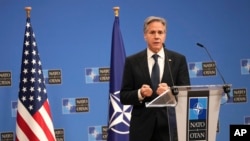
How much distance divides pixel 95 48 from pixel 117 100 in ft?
2.77

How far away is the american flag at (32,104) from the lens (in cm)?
459

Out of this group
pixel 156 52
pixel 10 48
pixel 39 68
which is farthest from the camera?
pixel 10 48

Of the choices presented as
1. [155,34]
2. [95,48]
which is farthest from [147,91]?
[95,48]

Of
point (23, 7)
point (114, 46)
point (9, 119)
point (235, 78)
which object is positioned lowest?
point (9, 119)

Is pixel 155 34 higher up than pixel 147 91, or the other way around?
pixel 155 34

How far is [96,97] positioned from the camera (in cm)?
526

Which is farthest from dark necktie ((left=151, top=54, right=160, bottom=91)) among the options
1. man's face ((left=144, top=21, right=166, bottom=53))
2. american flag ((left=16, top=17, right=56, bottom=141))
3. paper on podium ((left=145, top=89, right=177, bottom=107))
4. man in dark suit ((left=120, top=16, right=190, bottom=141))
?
american flag ((left=16, top=17, right=56, bottom=141))

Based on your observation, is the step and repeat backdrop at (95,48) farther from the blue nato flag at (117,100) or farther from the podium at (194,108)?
the podium at (194,108)

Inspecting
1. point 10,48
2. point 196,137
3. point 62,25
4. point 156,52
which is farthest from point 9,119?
point 196,137

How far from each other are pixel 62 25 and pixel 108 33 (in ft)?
1.83

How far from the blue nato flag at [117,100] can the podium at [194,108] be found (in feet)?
7.26

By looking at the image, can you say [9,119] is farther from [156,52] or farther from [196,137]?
[196,137]

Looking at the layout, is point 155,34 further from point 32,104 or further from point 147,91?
point 32,104

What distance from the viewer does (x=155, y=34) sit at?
2.96 m
